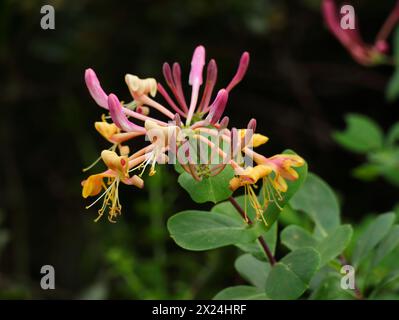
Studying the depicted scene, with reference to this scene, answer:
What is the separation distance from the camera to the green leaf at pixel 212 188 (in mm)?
746

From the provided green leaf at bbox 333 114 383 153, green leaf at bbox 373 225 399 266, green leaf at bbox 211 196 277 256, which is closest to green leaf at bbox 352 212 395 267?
green leaf at bbox 373 225 399 266

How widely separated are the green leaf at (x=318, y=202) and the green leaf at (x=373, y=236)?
71 mm

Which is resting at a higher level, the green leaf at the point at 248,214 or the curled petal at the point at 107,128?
the curled petal at the point at 107,128

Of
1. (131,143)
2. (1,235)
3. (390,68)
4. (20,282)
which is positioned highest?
(390,68)

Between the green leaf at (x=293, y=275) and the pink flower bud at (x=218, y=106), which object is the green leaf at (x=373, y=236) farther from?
the pink flower bud at (x=218, y=106)

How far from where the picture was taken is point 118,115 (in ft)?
2.42

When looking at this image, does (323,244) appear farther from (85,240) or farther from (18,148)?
(18,148)

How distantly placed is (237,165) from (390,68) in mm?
1686

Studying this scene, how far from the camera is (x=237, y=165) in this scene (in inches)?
29.8

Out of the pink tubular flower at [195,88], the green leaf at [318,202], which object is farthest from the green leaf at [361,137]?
the pink tubular flower at [195,88]

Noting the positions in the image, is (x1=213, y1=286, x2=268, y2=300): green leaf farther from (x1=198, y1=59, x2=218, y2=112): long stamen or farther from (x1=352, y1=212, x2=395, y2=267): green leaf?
(x1=198, y1=59, x2=218, y2=112): long stamen

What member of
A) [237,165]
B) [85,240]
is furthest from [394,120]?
[237,165]

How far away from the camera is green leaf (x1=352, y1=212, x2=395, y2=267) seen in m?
0.89

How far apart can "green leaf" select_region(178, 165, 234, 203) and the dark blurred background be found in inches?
49.4
